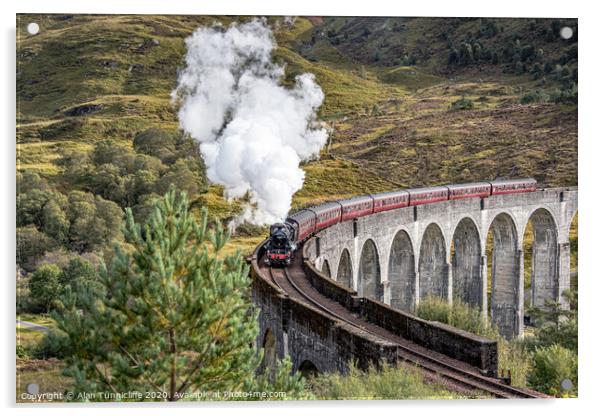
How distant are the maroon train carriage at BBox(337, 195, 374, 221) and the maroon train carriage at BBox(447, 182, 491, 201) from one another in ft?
18.8

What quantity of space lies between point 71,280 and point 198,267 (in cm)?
456

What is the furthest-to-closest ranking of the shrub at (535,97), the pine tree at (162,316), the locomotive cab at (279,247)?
the shrub at (535,97), the locomotive cab at (279,247), the pine tree at (162,316)

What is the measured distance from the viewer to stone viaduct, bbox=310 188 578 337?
26656 mm

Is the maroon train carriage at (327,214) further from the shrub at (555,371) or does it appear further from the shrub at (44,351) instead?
the shrub at (44,351)

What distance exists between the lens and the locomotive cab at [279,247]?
2091cm

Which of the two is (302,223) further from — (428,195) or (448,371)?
(448,371)

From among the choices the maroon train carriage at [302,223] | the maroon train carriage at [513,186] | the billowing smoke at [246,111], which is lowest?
the maroon train carriage at [302,223]

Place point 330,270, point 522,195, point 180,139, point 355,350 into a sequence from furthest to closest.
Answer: point 522,195 → point 330,270 → point 180,139 → point 355,350

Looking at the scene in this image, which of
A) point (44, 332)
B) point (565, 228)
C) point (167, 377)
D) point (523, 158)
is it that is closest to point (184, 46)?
point (44, 332)

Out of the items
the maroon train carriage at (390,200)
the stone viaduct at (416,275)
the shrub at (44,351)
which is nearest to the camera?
the shrub at (44,351)

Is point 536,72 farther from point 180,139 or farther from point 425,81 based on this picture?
point 180,139

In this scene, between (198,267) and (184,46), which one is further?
(184,46)

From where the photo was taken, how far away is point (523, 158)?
110 feet

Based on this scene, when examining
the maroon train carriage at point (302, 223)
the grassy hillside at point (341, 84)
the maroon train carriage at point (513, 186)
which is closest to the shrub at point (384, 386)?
the grassy hillside at point (341, 84)
